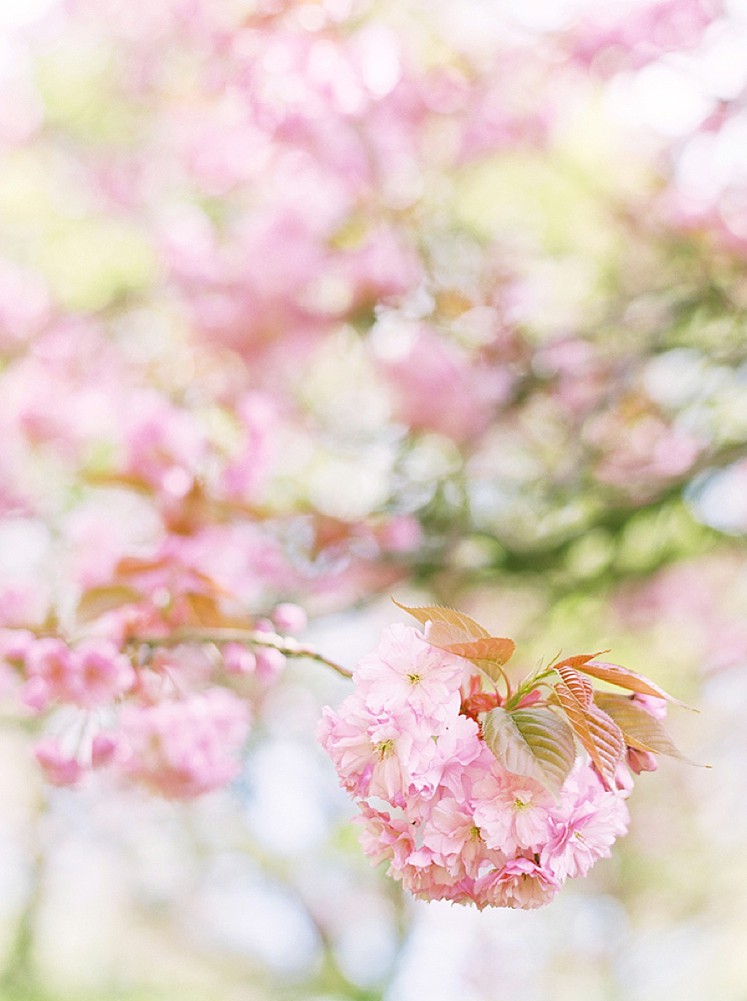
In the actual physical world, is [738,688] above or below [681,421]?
below

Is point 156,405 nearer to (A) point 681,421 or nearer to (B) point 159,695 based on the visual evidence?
(B) point 159,695

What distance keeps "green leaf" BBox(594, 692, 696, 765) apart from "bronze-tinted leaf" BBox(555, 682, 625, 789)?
0.03 metres

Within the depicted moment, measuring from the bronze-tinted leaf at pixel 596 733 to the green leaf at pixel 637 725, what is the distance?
3 cm

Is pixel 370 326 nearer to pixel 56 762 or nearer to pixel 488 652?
pixel 56 762

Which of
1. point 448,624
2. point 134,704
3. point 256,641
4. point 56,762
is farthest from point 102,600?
point 448,624

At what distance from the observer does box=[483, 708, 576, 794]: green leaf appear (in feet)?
2.31

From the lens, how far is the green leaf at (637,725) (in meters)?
0.77

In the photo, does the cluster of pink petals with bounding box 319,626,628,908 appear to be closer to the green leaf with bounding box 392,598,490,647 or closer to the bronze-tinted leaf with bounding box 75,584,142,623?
the green leaf with bounding box 392,598,490,647

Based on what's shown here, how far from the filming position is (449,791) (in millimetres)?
762

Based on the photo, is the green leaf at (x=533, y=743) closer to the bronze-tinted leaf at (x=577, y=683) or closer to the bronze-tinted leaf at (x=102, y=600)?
the bronze-tinted leaf at (x=577, y=683)

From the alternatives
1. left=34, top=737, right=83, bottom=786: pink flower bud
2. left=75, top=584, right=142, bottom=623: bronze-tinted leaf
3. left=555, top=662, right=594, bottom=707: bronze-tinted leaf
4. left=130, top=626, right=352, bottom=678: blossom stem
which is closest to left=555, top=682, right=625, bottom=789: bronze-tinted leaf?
left=555, top=662, right=594, bottom=707: bronze-tinted leaf

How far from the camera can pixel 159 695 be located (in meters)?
1.42

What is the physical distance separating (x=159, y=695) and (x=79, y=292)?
234 centimetres

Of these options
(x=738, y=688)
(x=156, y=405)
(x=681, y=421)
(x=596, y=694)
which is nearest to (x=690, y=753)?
(x=738, y=688)
